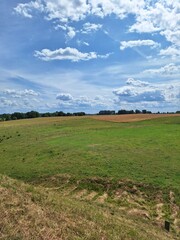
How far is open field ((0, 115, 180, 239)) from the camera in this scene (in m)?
8.93

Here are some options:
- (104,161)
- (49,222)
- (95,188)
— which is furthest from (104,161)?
(49,222)

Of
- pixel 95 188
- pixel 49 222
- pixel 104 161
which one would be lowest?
pixel 95 188

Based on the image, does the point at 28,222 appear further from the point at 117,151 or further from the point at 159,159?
the point at 117,151

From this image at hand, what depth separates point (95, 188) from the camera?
18016mm

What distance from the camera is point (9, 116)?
121m

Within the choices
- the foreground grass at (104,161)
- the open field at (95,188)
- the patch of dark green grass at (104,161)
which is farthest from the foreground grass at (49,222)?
the foreground grass at (104,161)

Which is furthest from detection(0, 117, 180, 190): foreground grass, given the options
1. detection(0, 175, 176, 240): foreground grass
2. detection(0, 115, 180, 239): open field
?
detection(0, 175, 176, 240): foreground grass

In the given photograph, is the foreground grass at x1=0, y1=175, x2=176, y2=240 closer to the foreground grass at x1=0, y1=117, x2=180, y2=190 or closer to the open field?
the open field

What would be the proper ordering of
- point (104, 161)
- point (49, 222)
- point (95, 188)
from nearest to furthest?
point (49, 222), point (95, 188), point (104, 161)

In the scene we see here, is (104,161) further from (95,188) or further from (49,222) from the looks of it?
(49,222)

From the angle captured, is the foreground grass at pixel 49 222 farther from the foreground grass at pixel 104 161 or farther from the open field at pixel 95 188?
the foreground grass at pixel 104 161

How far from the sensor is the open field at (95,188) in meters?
8.93

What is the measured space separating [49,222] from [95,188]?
384 inches

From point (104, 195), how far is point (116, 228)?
752 cm
